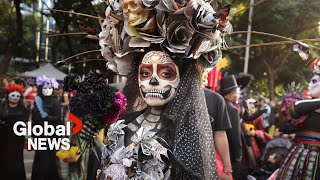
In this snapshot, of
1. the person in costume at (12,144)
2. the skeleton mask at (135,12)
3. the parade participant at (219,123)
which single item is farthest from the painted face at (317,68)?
the person in costume at (12,144)

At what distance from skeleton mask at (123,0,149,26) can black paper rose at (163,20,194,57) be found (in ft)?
0.54

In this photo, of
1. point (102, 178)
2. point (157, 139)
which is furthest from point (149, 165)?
point (102, 178)

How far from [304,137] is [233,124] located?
82 cm

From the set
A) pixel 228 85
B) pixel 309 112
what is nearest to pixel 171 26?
pixel 309 112

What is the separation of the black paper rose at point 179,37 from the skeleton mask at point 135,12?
0.17 metres

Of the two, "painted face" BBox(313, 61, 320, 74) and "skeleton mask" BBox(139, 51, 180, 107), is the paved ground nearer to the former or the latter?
"painted face" BBox(313, 61, 320, 74)

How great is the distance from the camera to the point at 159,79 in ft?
8.52

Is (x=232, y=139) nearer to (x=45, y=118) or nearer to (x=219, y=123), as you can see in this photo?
(x=219, y=123)

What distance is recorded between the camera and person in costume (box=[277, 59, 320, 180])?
4055 millimetres

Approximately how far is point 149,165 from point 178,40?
0.76 metres

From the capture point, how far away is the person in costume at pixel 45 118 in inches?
267

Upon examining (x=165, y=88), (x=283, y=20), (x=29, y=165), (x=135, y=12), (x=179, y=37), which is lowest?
(x=29, y=165)

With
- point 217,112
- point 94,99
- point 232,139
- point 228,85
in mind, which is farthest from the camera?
point 228,85

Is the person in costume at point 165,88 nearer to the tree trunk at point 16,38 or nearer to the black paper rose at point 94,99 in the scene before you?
the black paper rose at point 94,99
